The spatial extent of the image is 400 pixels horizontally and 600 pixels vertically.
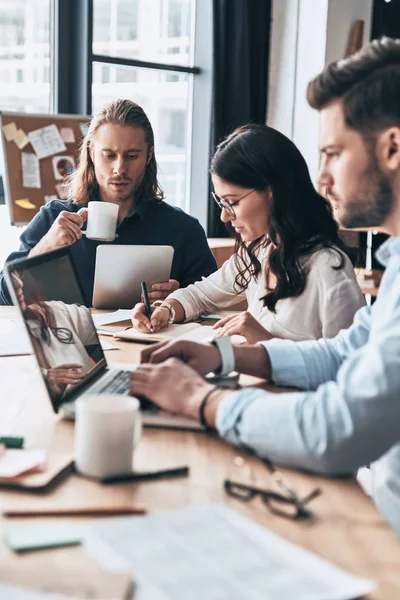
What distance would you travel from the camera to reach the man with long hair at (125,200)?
8.72ft

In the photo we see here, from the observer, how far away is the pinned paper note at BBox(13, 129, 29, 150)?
3.59m

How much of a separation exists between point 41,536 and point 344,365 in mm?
497

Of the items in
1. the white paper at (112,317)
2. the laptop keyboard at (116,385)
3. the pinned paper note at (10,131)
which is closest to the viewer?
the laptop keyboard at (116,385)

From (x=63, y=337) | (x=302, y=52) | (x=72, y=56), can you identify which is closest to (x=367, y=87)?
(x=63, y=337)

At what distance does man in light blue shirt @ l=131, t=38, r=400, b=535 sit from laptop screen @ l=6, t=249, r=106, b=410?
0.14m

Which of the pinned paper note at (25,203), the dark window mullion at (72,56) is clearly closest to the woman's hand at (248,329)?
the pinned paper note at (25,203)

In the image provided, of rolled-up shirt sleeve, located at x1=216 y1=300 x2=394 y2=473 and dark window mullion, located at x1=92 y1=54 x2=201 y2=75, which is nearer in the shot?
rolled-up shirt sleeve, located at x1=216 y1=300 x2=394 y2=473

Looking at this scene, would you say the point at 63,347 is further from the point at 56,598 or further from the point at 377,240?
the point at 377,240

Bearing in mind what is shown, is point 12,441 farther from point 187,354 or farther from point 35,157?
point 35,157

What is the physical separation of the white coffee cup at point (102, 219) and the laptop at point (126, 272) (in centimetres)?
6

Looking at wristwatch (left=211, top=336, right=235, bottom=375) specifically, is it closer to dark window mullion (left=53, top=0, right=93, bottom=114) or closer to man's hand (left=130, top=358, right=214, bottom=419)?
man's hand (left=130, top=358, right=214, bottom=419)

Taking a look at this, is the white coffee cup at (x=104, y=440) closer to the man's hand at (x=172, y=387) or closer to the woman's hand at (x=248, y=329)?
the man's hand at (x=172, y=387)

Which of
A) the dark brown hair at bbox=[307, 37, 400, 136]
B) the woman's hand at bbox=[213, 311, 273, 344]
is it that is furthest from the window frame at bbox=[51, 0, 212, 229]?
the dark brown hair at bbox=[307, 37, 400, 136]

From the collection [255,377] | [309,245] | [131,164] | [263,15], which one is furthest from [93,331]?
[263,15]
